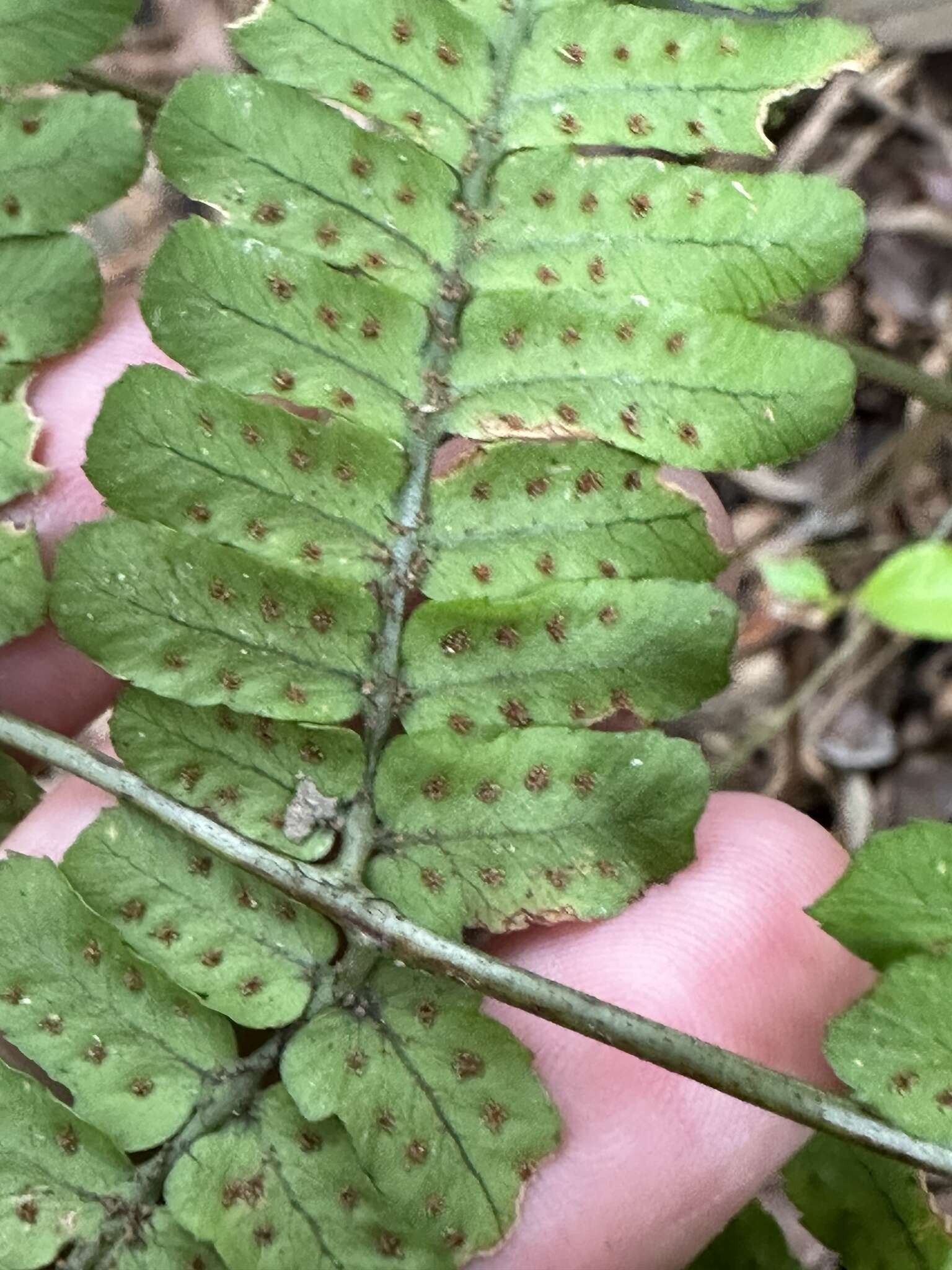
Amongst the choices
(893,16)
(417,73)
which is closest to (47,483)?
(417,73)

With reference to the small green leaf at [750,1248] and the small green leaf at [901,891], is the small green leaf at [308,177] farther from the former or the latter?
the small green leaf at [750,1248]

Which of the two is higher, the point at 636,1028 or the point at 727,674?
the point at 727,674

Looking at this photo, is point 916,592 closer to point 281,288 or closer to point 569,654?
point 569,654

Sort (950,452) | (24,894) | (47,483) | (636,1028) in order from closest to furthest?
(636,1028) < (24,894) < (47,483) < (950,452)

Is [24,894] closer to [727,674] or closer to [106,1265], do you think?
[106,1265]

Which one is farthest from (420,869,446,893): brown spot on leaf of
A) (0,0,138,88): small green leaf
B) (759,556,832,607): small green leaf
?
(759,556,832,607): small green leaf

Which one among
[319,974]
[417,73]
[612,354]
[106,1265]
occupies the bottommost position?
[106,1265]

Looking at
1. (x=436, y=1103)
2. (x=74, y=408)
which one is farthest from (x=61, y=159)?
(x=436, y=1103)
